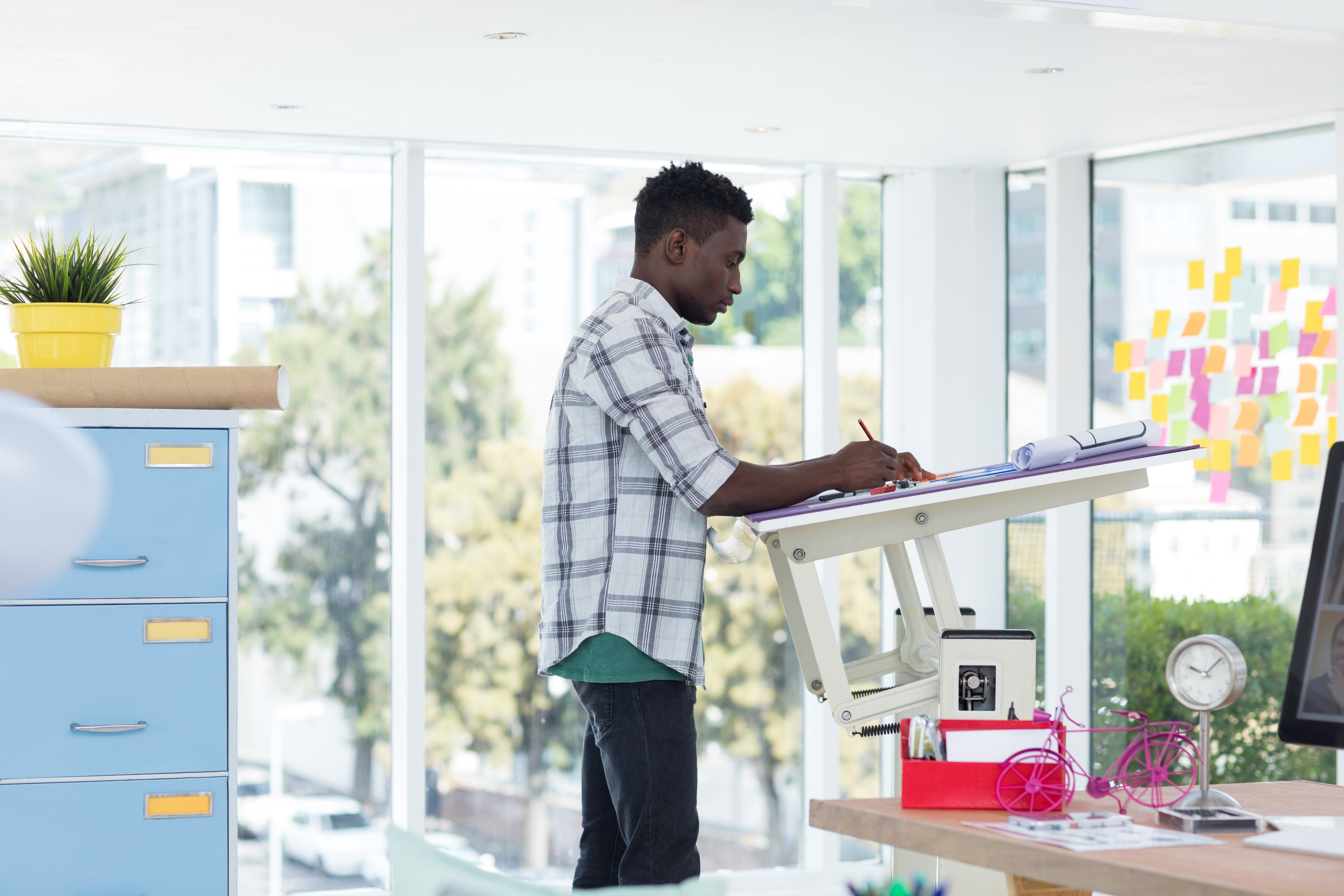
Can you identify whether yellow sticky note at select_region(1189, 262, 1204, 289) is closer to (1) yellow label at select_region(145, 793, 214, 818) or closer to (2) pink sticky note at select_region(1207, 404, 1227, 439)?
(2) pink sticky note at select_region(1207, 404, 1227, 439)

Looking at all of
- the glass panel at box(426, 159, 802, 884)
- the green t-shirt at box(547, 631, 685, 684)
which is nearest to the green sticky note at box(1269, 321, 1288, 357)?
the glass panel at box(426, 159, 802, 884)

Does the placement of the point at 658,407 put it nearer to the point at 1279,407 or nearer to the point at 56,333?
the point at 56,333

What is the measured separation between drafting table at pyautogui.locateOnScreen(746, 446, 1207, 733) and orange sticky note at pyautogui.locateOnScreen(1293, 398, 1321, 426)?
1.77 metres

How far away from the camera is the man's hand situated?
7.11 feet

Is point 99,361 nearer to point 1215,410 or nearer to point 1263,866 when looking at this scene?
point 1263,866

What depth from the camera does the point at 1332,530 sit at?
1.81 m

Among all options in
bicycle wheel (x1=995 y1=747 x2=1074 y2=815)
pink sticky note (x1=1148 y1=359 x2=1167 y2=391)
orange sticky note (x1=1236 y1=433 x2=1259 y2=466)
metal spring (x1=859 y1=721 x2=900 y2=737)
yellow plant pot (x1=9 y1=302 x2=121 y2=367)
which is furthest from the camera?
pink sticky note (x1=1148 y1=359 x2=1167 y2=391)

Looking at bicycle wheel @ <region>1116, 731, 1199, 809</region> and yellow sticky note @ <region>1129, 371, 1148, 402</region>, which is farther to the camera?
yellow sticky note @ <region>1129, 371, 1148, 402</region>

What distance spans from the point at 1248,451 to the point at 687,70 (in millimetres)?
1820

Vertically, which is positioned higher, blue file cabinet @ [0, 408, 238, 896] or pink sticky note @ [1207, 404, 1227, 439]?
pink sticky note @ [1207, 404, 1227, 439]

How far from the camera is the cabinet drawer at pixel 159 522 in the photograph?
2.68 m

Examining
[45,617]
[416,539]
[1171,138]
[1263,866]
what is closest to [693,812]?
[1263,866]

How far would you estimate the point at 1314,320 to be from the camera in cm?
371

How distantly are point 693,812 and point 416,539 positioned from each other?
1.98 metres
